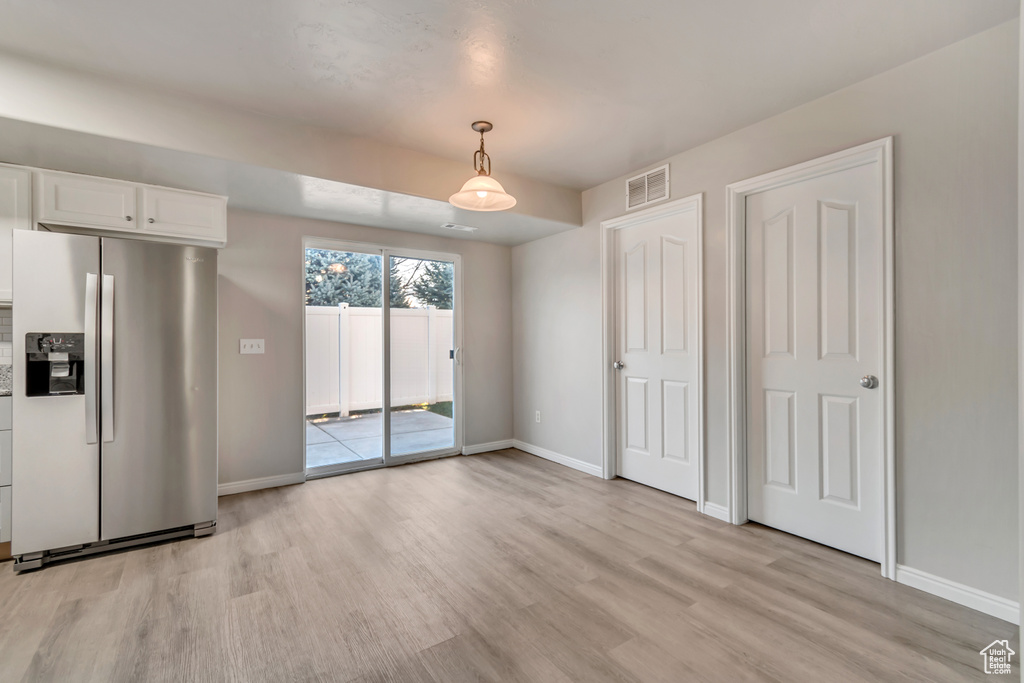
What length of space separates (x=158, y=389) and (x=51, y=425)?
0.49m

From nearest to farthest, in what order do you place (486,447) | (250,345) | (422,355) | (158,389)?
(158,389), (250,345), (422,355), (486,447)

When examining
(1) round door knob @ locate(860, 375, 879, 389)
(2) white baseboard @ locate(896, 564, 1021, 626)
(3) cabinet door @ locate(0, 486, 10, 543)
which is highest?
(1) round door knob @ locate(860, 375, 879, 389)

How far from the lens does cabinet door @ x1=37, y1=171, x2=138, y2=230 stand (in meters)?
2.59

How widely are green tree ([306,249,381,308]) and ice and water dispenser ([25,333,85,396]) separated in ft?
5.59

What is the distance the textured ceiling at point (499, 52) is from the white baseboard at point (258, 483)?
2800mm

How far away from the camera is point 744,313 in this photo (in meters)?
3.07

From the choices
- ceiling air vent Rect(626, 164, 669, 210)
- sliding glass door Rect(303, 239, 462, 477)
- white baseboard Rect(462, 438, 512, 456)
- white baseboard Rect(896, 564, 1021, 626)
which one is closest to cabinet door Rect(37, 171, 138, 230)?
sliding glass door Rect(303, 239, 462, 477)

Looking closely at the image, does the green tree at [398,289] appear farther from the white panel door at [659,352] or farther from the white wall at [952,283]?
the white wall at [952,283]

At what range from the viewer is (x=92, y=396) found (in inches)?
101

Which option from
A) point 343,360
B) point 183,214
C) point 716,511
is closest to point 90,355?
point 183,214

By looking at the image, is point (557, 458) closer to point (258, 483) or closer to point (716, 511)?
point (716, 511)

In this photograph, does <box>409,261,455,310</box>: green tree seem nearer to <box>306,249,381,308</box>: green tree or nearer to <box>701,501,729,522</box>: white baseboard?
<box>306,249,381,308</box>: green tree

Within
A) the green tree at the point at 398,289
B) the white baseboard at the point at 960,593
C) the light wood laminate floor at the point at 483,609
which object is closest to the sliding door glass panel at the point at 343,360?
the green tree at the point at 398,289

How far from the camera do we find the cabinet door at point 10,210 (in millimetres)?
2480
